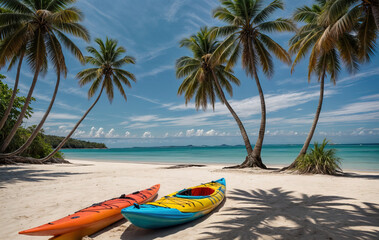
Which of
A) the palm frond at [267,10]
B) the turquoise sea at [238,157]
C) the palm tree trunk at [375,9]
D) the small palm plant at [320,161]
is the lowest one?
the turquoise sea at [238,157]

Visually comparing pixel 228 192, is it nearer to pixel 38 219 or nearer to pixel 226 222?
pixel 226 222

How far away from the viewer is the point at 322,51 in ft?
32.3

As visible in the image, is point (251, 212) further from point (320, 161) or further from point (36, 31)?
point (36, 31)

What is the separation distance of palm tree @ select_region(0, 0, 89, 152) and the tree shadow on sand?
1253 centimetres

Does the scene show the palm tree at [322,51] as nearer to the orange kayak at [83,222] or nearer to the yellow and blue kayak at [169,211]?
the yellow and blue kayak at [169,211]

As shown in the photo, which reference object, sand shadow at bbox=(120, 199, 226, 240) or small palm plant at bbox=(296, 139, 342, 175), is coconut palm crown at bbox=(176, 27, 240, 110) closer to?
small palm plant at bbox=(296, 139, 342, 175)

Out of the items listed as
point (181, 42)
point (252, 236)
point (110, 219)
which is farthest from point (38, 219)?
point (181, 42)

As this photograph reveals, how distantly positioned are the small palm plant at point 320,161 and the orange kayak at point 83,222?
8.79 m

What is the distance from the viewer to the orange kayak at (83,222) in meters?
3.02

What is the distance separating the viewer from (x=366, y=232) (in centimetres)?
328

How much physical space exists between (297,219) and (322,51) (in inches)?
348

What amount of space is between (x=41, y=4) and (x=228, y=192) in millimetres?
14511

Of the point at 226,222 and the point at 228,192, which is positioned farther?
the point at 228,192

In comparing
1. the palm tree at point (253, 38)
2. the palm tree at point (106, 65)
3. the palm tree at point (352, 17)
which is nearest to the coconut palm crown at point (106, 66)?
the palm tree at point (106, 65)
